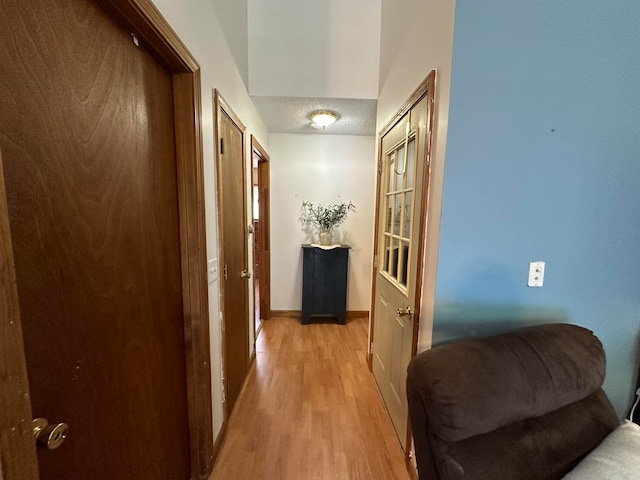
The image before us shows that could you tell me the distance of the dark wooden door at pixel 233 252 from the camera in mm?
1638

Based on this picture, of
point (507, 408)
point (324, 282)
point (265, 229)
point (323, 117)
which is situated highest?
point (323, 117)

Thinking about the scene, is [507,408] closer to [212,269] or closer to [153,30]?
[212,269]

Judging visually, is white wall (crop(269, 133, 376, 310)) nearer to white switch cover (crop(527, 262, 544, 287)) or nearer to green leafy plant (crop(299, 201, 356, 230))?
green leafy plant (crop(299, 201, 356, 230))

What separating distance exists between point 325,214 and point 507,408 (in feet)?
8.80

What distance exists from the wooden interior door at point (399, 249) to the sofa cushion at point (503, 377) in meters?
0.47

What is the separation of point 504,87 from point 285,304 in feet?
10.00

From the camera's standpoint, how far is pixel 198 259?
1.22 m

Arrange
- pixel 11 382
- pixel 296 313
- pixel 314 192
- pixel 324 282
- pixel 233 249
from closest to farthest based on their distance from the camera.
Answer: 1. pixel 11 382
2. pixel 233 249
3. pixel 324 282
4. pixel 314 192
5. pixel 296 313

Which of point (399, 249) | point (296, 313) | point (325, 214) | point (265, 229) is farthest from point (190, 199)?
point (296, 313)

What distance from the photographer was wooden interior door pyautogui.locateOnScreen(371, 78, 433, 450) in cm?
135

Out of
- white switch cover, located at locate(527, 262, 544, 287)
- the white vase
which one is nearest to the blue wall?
white switch cover, located at locate(527, 262, 544, 287)

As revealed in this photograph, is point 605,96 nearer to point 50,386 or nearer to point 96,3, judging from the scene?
point 96,3

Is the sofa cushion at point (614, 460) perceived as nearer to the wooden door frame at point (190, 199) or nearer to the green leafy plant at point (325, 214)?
the wooden door frame at point (190, 199)

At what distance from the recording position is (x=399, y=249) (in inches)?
68.6
